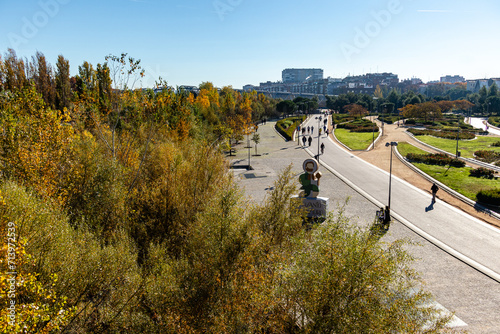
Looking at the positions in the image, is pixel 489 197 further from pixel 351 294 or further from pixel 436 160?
pixel 351 294

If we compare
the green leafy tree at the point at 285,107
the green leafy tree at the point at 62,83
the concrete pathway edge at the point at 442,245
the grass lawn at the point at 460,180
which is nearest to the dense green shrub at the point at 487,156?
the grass lawn at the point at 460,180

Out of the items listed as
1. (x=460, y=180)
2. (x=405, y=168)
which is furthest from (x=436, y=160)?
(x=460, y=180)

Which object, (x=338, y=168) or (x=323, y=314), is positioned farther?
(x=338, y=168)

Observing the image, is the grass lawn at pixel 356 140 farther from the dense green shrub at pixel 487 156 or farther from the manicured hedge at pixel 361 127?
the dense green shrub at pixel 487 156

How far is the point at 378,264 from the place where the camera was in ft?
23.4

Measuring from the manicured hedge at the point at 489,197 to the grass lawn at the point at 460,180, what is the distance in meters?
0.72

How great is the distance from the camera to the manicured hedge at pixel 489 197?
70.0 feet

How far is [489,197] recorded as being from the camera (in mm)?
21625

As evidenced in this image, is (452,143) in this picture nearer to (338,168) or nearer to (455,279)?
(338,168)

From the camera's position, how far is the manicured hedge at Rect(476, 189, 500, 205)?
840 inches

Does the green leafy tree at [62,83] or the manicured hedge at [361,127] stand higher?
the green leafy tree at [62,83]

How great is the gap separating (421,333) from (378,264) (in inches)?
84.5

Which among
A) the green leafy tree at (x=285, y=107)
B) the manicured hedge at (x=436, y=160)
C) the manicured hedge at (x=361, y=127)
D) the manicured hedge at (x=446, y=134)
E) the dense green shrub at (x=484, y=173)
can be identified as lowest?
the dense green shrub at (x=484, y=173)

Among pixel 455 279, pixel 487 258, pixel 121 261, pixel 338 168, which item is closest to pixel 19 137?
pixel 121 261
